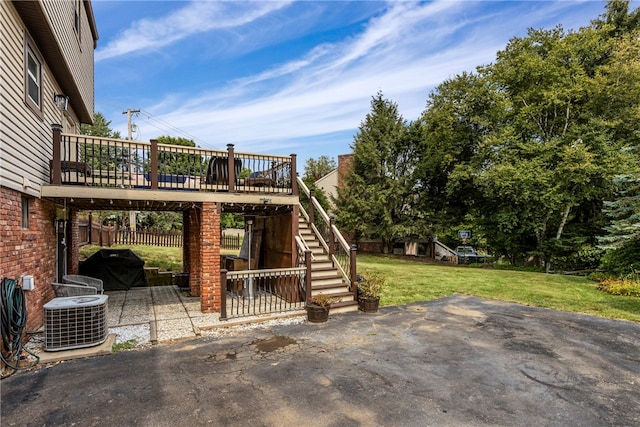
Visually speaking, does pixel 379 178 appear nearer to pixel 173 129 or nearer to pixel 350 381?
pixel 350 381

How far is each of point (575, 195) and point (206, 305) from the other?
17.6 meters

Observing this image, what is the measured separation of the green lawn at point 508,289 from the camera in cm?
896

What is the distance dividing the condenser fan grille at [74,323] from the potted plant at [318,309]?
3.85 m

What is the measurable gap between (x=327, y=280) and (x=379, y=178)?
594 inches

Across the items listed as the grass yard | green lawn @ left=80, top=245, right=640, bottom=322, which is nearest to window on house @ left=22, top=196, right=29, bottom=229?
green lawn @ left=80, top=245, right=640, bottom=322

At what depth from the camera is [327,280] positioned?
8.76 metres

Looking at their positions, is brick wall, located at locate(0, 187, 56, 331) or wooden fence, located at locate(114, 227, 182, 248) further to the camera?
wooden fence, located at locate(114, 227, 182, 248)

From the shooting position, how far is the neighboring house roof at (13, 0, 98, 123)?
545 cm

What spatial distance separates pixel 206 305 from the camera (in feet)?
25.2

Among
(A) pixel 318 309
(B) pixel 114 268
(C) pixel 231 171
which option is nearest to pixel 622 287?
(A) pixel 318 309

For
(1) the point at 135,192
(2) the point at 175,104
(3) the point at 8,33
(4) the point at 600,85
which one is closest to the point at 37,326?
(1) the point at 135,192

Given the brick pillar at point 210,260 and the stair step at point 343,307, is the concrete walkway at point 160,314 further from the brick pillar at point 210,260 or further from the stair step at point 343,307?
the stair step at point 343,307

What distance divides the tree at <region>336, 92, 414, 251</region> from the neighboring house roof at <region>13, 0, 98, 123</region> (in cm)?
1572

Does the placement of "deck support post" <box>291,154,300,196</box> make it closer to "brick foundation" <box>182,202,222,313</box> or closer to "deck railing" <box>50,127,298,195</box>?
"deck railing" <box>50,127,298,195</box>
